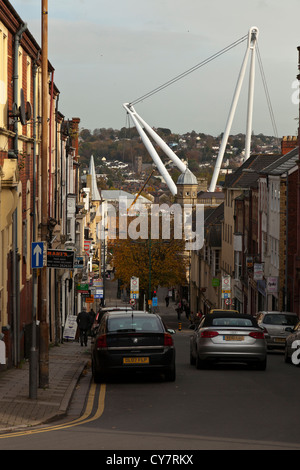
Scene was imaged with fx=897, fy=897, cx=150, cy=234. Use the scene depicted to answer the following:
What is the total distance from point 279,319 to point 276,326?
1.77ft

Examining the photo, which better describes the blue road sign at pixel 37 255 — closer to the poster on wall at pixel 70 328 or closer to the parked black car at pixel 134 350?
the parked black car at pixel 134 350

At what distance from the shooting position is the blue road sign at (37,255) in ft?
53.7

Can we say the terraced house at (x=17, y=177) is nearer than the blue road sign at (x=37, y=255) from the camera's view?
No

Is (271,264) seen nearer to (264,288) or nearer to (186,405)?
(264,288)

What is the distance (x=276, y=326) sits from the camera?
32.0 m

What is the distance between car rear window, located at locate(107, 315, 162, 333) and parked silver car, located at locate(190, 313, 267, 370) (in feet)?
9.21

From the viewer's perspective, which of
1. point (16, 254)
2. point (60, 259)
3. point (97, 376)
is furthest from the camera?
point (16, 254)

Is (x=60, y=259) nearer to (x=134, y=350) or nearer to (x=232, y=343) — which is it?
(x=134, y=350)

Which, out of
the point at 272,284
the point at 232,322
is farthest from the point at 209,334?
the point at 272,284

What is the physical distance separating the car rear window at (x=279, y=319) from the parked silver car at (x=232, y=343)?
10.8 meters

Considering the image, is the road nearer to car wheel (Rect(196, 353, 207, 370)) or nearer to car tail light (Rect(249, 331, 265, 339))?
car tail light (Rect(249, 331, 265, 339))

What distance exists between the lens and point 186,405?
1473 centimetres

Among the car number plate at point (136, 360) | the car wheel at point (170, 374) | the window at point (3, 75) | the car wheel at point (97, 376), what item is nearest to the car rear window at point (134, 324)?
the car number plate at point (136, 360)
